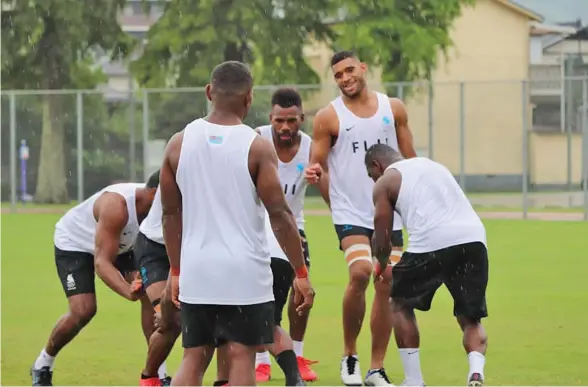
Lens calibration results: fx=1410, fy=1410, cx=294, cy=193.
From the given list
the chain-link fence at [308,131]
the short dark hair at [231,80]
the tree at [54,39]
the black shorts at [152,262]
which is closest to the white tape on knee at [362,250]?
the black shorts at [152,262]

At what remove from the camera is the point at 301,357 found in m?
10.3

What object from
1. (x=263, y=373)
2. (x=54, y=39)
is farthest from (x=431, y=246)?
(x=54, y=39)

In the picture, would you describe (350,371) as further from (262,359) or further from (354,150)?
(354,150)

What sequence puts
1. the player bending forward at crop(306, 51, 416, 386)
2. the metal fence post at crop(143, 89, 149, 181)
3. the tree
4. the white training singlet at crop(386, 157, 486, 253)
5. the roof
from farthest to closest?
the roof < the tree < the metal fence post at crop(143, 89, 149, 181) < the player bending forward at crop(306, 51, 416, 386) < the white training singlet at crop(386, 157, 486, 253)

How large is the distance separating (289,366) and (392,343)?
370 centimetres

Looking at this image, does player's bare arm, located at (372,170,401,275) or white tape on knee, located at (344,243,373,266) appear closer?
player's bare arm, located at (372,170,401,275)

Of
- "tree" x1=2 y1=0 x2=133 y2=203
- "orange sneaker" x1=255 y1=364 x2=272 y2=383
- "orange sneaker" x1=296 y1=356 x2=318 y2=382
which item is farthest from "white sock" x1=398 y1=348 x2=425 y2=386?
"tree" x1=2 y1=0 x2=133 y2=203

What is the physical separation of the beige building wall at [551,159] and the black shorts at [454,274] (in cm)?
2466

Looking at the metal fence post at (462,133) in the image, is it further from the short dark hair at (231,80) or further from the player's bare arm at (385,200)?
the short dark hair at (231,80)

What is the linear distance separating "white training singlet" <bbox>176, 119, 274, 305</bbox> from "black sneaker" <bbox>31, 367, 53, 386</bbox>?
3045mm

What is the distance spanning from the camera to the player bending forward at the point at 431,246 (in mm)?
8836

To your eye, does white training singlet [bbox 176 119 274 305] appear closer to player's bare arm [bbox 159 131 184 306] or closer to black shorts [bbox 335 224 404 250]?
player's bare arm [bbox 159 131 184 306]

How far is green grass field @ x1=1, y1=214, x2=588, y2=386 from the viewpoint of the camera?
1027 cm

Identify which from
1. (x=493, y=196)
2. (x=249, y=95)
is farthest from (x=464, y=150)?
(x=249, y=95)
